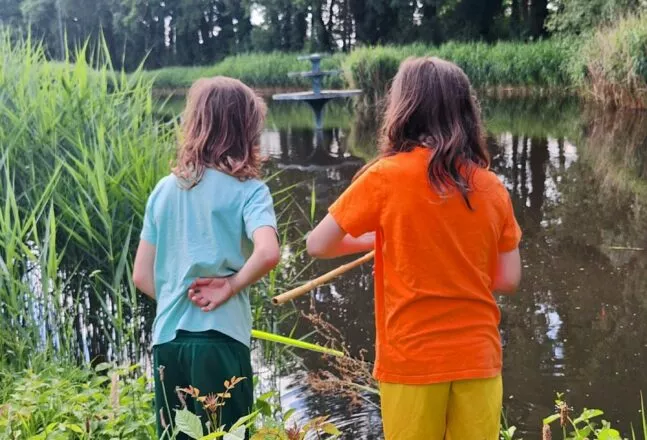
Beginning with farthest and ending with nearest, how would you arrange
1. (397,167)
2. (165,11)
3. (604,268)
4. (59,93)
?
(165,11)
(604,268)
(59,93)
(397,167)

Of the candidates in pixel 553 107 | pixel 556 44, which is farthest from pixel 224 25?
pixel 553 107

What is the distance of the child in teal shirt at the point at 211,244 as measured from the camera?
79.9 inches

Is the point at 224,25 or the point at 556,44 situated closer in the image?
the point at 556,44

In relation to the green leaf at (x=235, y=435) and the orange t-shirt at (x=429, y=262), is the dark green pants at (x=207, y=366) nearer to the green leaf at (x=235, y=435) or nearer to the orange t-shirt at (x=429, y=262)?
the orange t-shirt at (x=429, y=262)

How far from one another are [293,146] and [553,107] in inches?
255

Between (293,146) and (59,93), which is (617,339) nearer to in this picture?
(59,93)

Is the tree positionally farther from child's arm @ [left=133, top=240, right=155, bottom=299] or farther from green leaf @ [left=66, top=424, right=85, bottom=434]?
green leaf @ [left=66, top=424, right=85, bottom=434]

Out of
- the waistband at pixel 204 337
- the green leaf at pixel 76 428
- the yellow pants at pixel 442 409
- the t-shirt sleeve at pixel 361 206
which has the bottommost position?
the green leaf at pixel 76 428

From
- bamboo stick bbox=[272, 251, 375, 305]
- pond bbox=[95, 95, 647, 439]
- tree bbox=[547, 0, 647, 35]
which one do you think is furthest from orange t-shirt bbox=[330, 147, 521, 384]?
tree bbox=[547, 0, 647, 35]

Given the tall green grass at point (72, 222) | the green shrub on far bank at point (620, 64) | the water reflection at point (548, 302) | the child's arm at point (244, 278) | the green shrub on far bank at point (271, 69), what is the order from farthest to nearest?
the green shrub on far bank at point (271, 69)
the green shrub on far bank at point (620, 64)
the water reflection at point (548, 302)
the tall green grass at point (72, 222)
the child's arm at point (244, 278)

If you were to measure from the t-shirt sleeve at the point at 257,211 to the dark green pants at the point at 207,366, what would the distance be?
Result: 0.30 meters

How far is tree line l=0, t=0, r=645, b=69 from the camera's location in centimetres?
3350

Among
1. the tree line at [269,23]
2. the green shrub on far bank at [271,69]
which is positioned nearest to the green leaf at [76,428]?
the green shrub on far bank at [271,69]

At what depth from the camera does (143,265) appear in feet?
7.12
